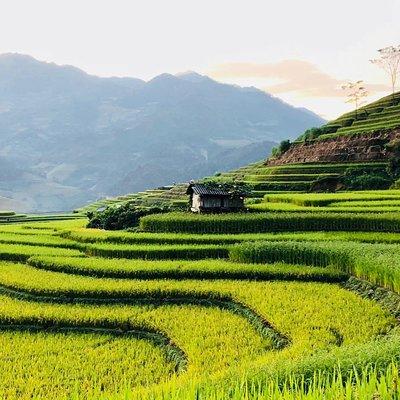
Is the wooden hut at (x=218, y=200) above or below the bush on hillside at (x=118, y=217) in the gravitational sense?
above

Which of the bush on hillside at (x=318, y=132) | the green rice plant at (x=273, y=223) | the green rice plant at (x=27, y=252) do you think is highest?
the bush on hillside at (x=318, y=132)

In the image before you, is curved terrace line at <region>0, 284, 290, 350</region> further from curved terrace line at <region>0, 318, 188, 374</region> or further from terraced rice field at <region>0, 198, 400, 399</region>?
curved terrace line at <region>0, 318, 188, 374</region>

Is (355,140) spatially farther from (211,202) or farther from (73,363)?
(73,363)

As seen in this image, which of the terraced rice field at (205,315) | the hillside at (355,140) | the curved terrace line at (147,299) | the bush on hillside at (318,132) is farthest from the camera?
the bush on hillside at (318,132)

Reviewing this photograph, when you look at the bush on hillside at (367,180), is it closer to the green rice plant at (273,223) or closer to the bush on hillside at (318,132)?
the green rice plant at (273,223)

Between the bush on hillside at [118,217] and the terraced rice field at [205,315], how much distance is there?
811 cm

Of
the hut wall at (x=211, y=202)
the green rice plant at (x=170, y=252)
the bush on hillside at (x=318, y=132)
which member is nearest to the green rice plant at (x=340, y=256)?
the green rice plant at (x=170, y=252)

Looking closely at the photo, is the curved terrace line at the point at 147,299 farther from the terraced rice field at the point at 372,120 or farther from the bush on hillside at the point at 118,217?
the terraced rice field at the point at 372,120

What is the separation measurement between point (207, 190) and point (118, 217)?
815cm

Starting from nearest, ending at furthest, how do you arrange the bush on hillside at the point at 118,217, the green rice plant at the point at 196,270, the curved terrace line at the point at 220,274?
the curved terrace line at the point at 220,274 → the green rice plant at the point at 196,270 → the bush on hillside at the point at 118,217

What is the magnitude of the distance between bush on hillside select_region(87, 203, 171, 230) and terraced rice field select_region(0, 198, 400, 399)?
319 inches

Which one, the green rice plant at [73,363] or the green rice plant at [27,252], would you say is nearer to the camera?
the green rice plant at [73,363]

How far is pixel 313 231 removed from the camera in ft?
113

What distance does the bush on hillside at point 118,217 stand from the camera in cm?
4281
